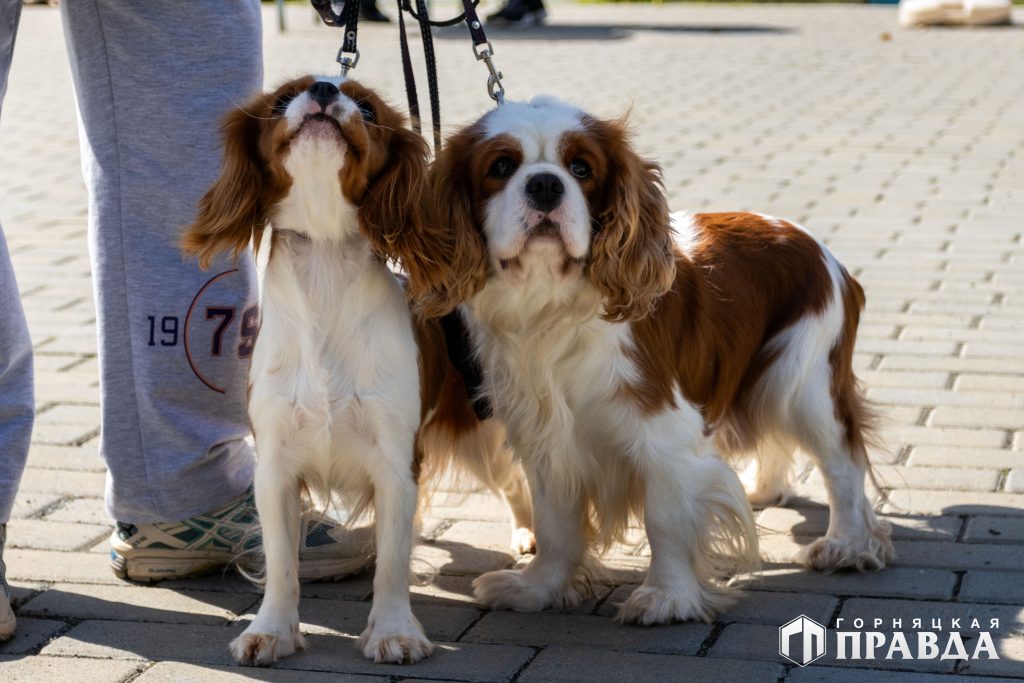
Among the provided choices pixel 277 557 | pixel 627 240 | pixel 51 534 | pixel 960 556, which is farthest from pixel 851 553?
pixel 51 534

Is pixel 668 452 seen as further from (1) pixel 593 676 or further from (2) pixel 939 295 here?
(2) pixel 939 295

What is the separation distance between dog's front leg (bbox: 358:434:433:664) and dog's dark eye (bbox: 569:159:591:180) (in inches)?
27.7

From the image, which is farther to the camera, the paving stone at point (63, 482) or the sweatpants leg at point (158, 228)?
the paving stone at point (63, 482)

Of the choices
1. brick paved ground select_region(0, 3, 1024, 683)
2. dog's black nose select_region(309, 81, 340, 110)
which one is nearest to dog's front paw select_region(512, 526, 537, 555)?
brick paved ground select_region(0, 3, 1024, 683)

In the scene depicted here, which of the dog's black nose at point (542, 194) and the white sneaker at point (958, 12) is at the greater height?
the dog's black nose at point (542, 194)

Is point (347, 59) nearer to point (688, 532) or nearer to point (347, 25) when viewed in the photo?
point (347, 25)

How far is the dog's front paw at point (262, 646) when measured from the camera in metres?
3.17

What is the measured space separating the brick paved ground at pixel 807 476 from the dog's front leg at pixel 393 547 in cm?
9

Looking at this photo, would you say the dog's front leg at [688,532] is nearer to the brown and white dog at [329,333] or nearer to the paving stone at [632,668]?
the paving stone at [632,668]

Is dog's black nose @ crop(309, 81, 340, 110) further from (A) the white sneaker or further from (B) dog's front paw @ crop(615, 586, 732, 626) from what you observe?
(A) the white sneaker

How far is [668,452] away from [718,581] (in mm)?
397

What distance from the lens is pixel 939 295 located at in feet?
20.3

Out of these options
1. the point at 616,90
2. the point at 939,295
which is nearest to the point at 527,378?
the point at 939,295

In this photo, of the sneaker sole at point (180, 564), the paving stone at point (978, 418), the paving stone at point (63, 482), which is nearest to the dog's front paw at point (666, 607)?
the sneaker sole at point (180, 564)
